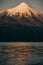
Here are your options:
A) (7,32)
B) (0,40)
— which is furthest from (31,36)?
(0,40)

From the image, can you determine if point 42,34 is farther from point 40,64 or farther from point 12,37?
point 40,64

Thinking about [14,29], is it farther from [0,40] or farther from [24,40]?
[0,40]

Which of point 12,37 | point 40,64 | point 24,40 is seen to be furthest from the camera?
point 12,37

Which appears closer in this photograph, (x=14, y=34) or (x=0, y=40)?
(x=0, y=40)

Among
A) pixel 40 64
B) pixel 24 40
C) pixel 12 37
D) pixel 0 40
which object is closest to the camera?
pixel 40 64

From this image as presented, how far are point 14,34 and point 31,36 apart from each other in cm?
740

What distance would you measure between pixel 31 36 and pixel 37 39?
8323mm

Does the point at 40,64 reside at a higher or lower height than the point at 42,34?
lower

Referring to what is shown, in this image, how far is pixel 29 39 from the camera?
97.9 meters

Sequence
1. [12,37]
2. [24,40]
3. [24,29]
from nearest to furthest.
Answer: [24,40], [12,37], [24,29]

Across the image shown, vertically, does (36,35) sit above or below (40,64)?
above

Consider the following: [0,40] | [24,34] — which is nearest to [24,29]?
[24,34]

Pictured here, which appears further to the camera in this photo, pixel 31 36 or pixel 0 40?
pixel 31 36

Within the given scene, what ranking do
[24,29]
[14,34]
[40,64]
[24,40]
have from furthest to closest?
[24,29] → [14,34] → [24,40] → [40,64]
